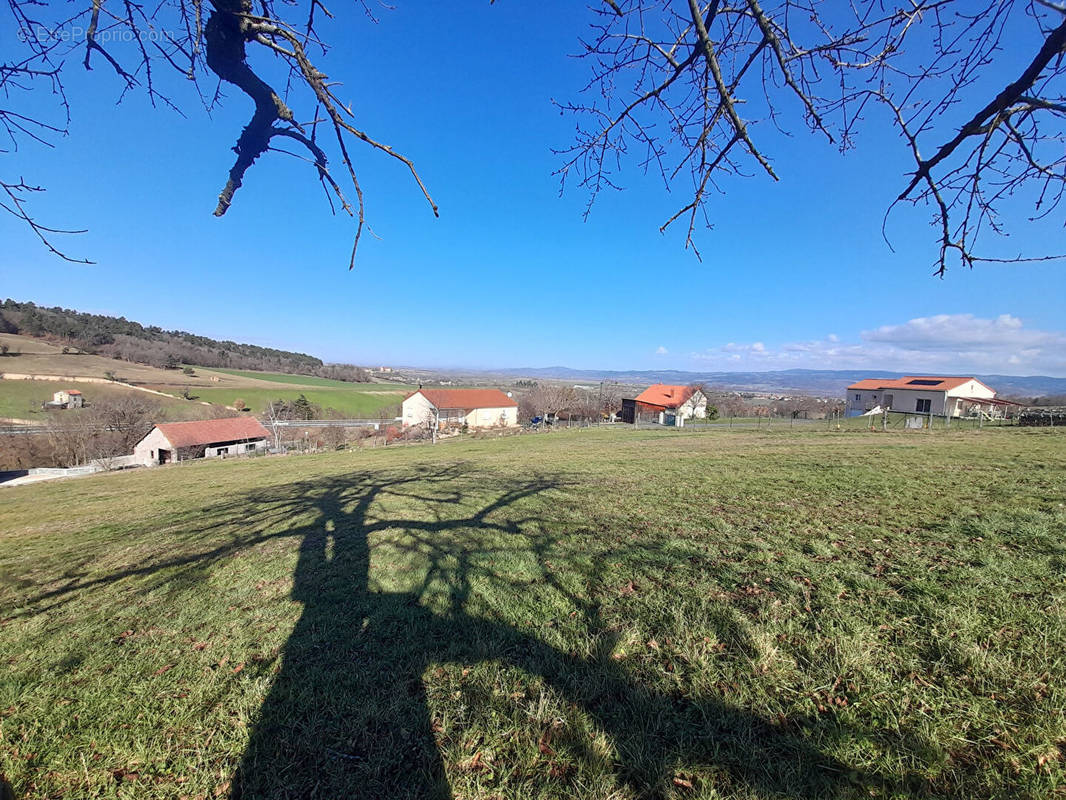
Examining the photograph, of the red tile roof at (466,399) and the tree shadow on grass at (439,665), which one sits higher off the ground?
the red tile roof at (466,399)

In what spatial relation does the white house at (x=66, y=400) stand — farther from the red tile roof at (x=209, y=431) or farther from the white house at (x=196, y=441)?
the red tile roof at (x=209, y=431)

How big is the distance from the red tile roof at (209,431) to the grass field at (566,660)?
3247cm

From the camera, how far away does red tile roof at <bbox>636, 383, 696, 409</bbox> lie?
1731 inches

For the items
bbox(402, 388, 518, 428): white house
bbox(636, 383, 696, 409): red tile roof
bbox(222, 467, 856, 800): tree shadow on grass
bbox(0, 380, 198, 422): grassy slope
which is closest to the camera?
bbox(222, 467, 856, 800): tree shadow on grass

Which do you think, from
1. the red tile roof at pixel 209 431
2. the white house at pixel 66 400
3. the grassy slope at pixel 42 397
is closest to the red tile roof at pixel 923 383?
the red tile roof at pixel 209 431

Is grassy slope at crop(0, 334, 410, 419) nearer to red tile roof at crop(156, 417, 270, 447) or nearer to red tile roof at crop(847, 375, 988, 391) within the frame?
red tile roof at crop(156, 417, 270, 447)

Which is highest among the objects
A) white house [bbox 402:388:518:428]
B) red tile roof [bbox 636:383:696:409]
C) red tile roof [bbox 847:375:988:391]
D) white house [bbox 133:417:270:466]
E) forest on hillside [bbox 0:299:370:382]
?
forest on hillside [bbox 0:299:370:382]

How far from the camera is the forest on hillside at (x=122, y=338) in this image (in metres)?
54.7

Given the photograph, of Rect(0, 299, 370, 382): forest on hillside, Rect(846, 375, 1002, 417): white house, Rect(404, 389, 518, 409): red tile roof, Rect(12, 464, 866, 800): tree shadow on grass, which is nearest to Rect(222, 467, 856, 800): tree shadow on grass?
Rect(12, 464, 866, 800): tree shadow on grass

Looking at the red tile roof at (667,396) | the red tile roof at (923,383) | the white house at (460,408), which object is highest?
the red tile roof at (923,383)

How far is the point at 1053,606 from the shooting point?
2564 mm

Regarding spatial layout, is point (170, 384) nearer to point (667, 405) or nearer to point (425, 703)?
point (667, 405)

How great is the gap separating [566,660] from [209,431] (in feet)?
135

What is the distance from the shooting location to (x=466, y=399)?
5062 centimetres
